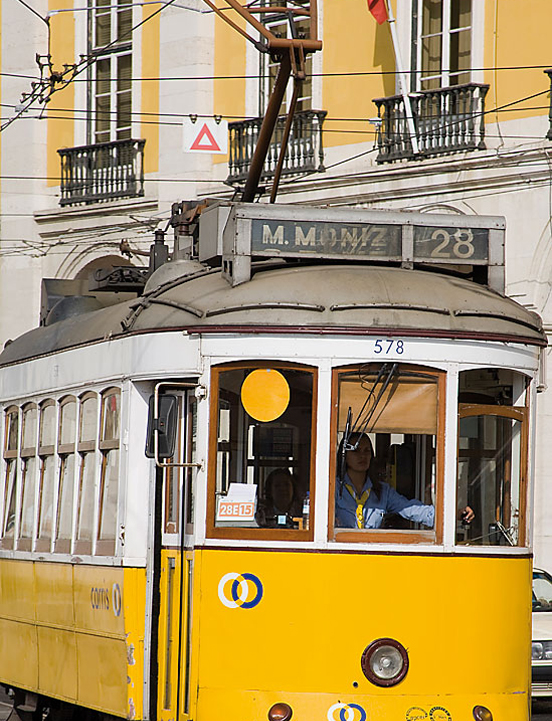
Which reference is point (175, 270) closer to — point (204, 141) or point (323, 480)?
point (323, 480)

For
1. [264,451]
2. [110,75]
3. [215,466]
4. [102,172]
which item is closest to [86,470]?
[215,466]

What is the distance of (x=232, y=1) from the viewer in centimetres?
1024

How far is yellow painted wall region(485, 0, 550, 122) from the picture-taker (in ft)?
63.3

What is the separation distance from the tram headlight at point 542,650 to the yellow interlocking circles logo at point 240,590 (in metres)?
5.97

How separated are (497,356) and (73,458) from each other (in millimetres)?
2704

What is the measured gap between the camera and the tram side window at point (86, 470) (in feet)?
29.3

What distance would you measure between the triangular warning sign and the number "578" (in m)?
15.1

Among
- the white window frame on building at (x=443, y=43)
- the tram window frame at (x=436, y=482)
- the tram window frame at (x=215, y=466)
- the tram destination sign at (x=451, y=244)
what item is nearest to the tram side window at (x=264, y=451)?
the tram window frame at (x=215, y=466)

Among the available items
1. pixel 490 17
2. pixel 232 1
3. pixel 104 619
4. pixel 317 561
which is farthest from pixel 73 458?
pixel 490 17

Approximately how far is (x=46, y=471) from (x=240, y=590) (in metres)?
2.53

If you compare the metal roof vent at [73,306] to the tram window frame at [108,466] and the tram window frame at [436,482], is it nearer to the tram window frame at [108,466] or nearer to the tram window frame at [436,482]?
the tram window frame at [108,466]

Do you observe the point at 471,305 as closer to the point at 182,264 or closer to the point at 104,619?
the point at 182,264

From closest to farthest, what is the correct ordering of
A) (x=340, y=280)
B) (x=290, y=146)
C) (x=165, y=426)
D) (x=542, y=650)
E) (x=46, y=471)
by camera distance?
(x=165, y=426), (x=340, y=280), (x=46, y=471), (x=542, y=650), (x=290, y=146)

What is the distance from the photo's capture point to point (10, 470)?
10719mm
